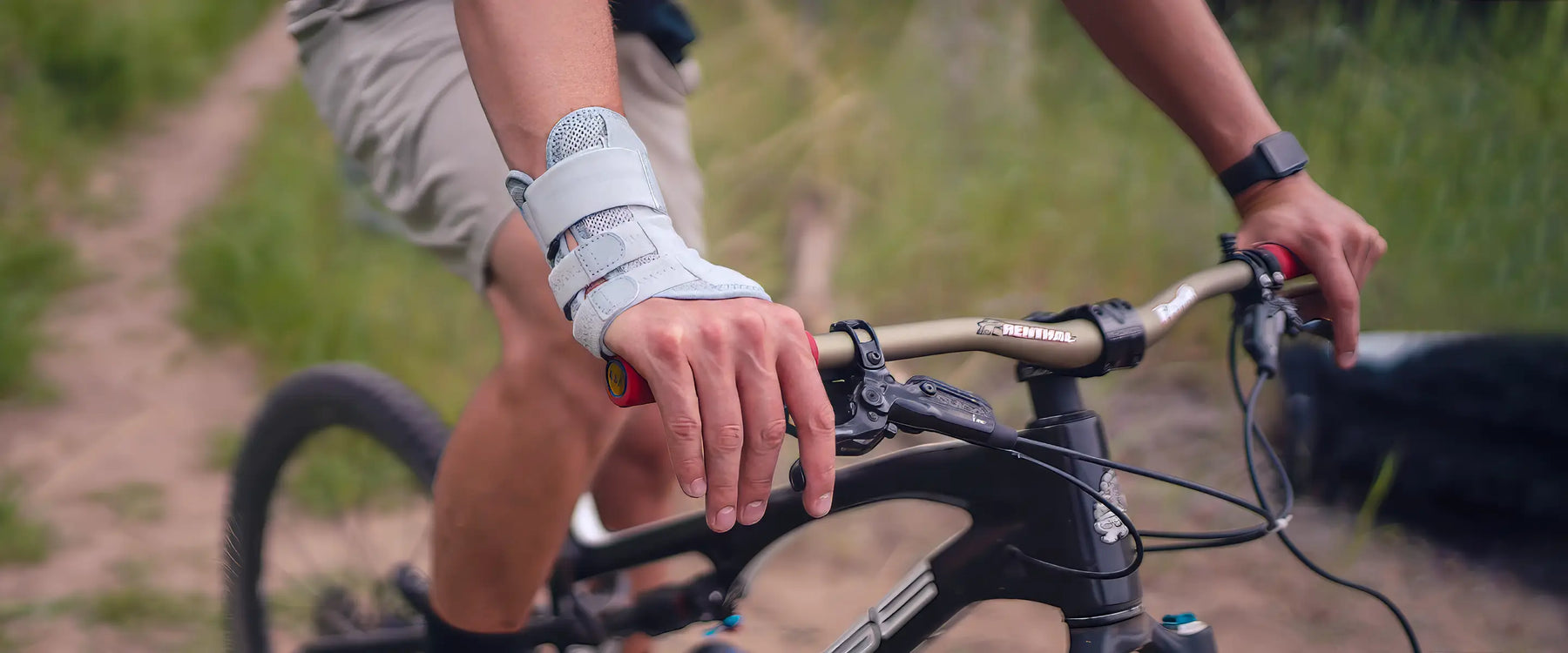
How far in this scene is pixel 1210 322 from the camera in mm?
3279

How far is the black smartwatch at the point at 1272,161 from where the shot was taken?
1273mm

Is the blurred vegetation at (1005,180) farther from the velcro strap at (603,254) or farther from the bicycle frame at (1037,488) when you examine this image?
the velcro strap at (603,254)

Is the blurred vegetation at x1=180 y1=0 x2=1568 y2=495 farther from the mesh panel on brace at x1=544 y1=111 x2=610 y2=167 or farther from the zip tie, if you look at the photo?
the mesh panel on brace at x1=544 y1=111 x2=610 y2=167

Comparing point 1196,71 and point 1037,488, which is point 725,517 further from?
point 1196,71

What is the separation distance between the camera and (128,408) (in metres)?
3.76

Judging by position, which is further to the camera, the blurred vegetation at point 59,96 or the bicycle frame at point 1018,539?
the blurred vegetation at point 59,96

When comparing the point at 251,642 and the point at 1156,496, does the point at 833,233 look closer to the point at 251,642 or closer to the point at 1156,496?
the point at 1156,496

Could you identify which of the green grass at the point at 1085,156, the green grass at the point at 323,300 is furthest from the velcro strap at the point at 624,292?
the green grass at the point at 1085,156

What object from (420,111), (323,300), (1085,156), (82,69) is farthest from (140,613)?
(82,69)

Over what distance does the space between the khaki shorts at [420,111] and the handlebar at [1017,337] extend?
1.64ft

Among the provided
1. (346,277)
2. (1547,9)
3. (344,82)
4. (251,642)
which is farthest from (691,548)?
(346,277)

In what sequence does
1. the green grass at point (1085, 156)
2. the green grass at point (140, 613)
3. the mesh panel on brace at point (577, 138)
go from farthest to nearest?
the green grass at point (1085, 156)
the green grass at point (140, 613)
the mesh panel on brace at point (577, 138)

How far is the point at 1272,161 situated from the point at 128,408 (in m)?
3.74

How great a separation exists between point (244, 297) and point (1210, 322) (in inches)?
134
